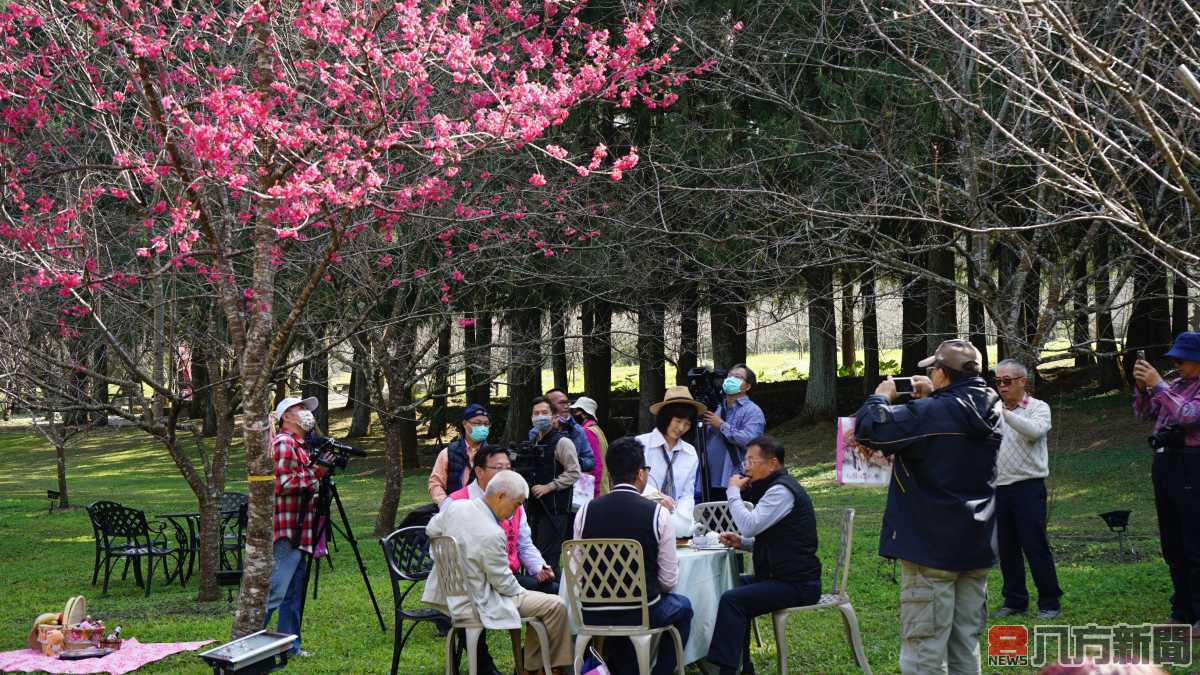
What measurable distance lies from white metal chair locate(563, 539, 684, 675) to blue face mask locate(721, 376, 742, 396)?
2.96 metres

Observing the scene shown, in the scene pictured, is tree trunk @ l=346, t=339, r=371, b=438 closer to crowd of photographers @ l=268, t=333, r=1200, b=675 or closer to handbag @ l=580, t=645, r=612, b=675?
crowd of photographers @ l=268, t=333, r=1200, b=675

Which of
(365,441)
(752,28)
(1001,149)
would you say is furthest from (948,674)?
(365,441)

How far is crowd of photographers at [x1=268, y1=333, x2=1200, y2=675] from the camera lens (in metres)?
5.27

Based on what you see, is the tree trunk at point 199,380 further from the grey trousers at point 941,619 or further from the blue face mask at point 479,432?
the grey trousers at point 941,619

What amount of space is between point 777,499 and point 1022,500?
7.75ft

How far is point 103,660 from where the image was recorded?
7137mm

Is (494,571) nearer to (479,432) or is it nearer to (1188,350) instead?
(479,432)

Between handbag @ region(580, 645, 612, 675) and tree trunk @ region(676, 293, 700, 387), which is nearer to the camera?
handbag @ region(580, 645, 612, 675)

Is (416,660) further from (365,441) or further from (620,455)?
(365,441)

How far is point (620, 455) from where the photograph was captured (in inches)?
233

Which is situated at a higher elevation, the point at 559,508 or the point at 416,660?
the point at 559,508

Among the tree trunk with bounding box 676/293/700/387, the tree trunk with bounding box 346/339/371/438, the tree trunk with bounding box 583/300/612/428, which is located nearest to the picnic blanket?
the tree trunk with bounding box 346/339/371/438

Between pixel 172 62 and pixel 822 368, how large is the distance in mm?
16079

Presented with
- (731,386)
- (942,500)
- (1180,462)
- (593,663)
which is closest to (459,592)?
(593,663)
